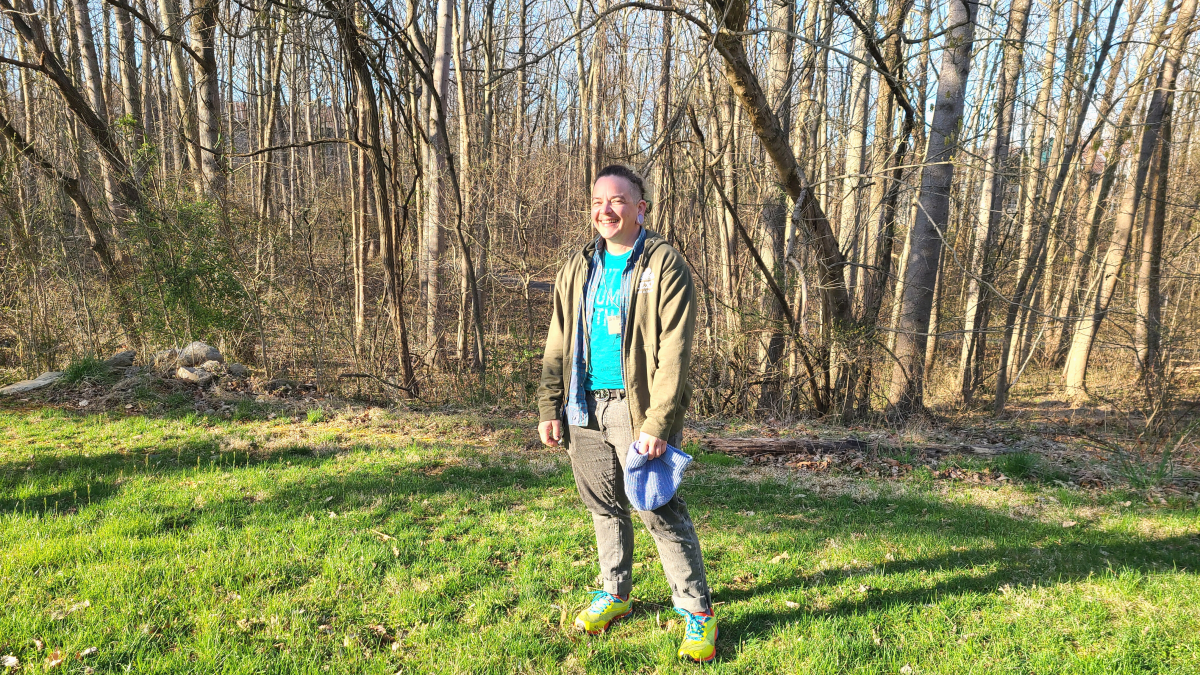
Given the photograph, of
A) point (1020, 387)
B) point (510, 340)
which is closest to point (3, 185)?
point (510, 340)

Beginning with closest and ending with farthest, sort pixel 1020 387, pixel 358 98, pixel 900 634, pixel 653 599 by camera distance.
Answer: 1. pixel 900 634
2. pixel 653 599
3. pixel 358 98
4. pixel 1020 387

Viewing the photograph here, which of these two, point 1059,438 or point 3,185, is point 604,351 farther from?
point 3,185

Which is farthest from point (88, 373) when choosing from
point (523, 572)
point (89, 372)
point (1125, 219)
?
point (1125, 219)

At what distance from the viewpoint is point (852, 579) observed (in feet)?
11.8

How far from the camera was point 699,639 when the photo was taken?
9.21 ft

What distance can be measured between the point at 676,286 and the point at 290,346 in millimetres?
8967

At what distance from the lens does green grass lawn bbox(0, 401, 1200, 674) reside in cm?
286

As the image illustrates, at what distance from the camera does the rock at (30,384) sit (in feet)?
26.5

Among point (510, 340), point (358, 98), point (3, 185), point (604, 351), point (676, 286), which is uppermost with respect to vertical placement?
point (358, 98)

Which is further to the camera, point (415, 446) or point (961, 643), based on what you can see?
point (415, 446)

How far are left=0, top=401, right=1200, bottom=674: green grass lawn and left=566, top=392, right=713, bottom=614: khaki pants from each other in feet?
1.13

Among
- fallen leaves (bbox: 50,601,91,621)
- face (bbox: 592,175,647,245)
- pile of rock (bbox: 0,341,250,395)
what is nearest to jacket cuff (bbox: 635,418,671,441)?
face (bbox: 592,175,647,245)

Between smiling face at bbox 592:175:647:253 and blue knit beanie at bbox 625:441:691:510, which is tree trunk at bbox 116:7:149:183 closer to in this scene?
→ smiling face at bbox 592:175:647:253

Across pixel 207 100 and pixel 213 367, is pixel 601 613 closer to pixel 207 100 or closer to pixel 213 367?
pixel 213 367
